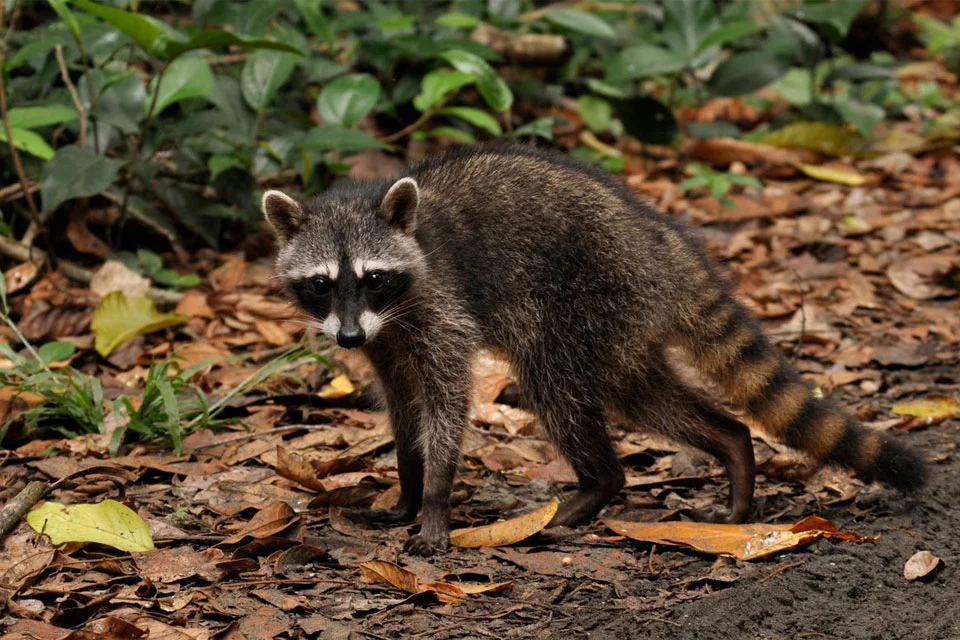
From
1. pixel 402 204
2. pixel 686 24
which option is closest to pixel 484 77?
pixel 686 24

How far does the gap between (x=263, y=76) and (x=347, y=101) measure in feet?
2.11

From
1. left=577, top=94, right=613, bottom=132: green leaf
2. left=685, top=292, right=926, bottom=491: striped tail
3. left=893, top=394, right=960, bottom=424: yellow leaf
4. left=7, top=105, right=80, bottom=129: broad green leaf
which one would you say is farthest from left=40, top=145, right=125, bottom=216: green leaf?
left=893, top=394, right=960, bottom=424: yellow leaf

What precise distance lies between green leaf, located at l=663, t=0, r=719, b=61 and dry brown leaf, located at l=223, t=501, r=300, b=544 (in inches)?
254

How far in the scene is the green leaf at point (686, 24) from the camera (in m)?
10.2

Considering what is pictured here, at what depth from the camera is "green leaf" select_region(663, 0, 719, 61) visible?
10.2 m

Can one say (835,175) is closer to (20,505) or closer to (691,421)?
(691,421)

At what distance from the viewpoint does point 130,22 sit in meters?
6.71

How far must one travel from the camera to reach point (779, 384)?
563 cm

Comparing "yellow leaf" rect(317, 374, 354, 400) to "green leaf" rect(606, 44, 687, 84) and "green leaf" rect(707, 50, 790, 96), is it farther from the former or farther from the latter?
"green leaf" rect(707, 50, 790, 96)

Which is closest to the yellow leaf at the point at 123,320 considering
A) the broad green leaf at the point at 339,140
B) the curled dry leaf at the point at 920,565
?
the broad green leaf at the point at 339,140

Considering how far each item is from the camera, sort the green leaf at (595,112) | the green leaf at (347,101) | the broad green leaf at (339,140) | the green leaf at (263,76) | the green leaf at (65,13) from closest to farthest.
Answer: the green leaf at (65,13) → the broad green leaf at (339,140) → the green leaf at (263,76) → the green leaf at (347,101) → the green leaf at (595,112)

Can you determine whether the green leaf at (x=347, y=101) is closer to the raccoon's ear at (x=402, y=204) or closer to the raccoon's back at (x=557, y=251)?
the raccoon's back at (x=557, y=251)

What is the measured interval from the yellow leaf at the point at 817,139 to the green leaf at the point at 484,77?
348 centimetres

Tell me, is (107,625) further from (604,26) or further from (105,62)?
(604,26)
